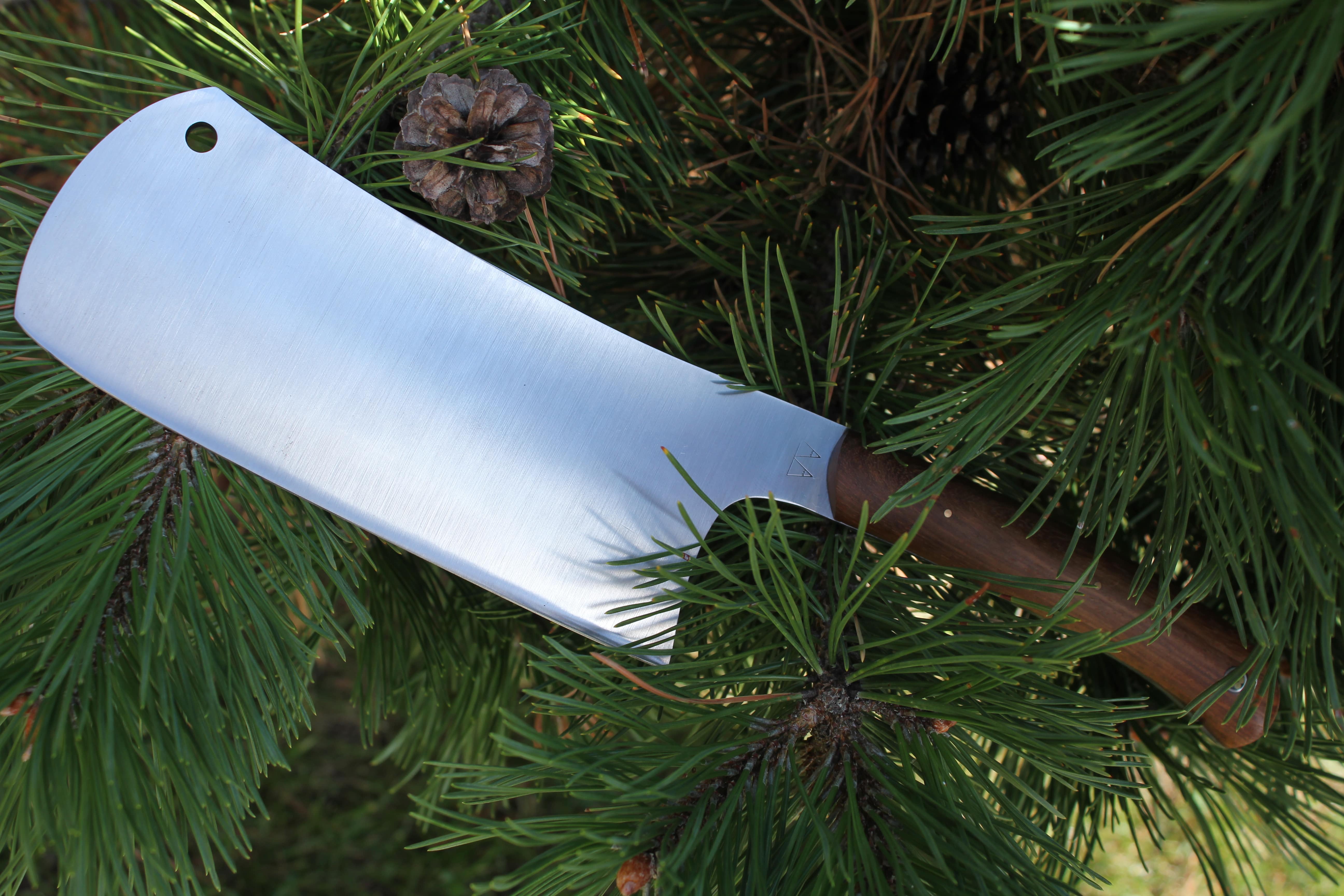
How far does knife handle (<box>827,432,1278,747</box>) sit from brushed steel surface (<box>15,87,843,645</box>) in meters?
0.02

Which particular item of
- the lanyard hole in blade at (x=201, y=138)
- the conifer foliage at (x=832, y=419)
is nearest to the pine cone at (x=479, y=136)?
the conifer foliage at (x=832, y=419)

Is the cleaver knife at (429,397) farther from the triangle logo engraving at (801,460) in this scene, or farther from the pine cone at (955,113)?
the pine cone at (955,113)

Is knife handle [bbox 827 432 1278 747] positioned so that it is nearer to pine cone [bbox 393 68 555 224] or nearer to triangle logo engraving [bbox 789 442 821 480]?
triangle logo engraving [bbox 789 442 821 480]

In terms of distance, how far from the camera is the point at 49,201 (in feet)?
1.18

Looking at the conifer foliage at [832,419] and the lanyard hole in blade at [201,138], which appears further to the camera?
the lanyard hole in blade at [201,138]

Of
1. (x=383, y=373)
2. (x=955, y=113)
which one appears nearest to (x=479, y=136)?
(x=383, y=373)

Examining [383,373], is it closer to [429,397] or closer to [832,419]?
[429,397]

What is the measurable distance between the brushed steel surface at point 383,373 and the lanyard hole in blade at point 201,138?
65 mm

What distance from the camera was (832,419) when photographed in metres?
0.38

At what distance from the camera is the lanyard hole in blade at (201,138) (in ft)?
1.24

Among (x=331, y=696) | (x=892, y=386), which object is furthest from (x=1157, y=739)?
(x=331, y=696)

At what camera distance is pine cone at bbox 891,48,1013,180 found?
1.26ft

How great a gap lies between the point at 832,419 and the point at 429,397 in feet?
0.61

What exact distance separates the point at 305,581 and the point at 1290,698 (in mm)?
407
